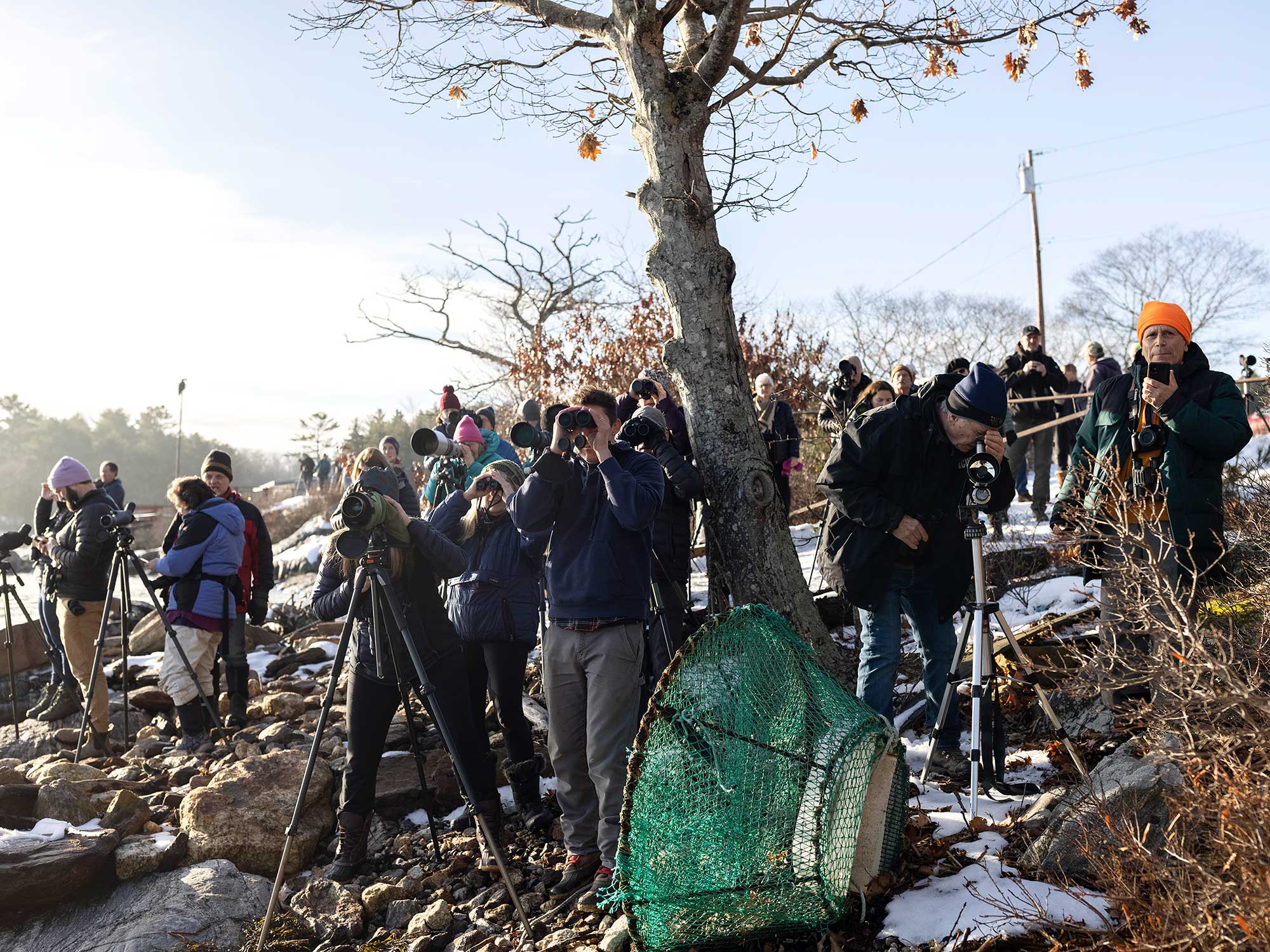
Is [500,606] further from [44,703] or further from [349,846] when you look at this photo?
[44,703]

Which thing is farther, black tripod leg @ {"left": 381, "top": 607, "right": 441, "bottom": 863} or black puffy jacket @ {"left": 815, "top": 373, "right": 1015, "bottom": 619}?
black tripod leg @ {"left": 381, "top": 607, "right": 441, "bottom": 863}

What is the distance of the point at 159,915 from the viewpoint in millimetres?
4406

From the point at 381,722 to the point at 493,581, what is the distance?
87 centimetres

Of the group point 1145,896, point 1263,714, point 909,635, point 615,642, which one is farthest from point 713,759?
point 909,635

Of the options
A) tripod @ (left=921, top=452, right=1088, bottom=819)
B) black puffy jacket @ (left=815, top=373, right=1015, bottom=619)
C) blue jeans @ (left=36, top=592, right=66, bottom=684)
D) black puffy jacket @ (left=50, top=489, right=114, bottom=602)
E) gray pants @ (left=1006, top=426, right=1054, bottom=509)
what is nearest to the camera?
tripod @ (left=921, top=452, right=1088, bottom=819)

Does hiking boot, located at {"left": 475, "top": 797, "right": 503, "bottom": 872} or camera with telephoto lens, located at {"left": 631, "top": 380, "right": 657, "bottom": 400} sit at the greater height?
camera with telephoto lens, located at {"left": 631, "top": 380, "right": 657, "bottom": 400}

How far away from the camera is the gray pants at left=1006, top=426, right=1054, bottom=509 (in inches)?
379

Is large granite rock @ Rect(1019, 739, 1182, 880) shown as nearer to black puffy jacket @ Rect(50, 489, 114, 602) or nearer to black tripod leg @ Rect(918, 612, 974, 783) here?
black tripod leg @ Rect(918, 612, 974, 783)

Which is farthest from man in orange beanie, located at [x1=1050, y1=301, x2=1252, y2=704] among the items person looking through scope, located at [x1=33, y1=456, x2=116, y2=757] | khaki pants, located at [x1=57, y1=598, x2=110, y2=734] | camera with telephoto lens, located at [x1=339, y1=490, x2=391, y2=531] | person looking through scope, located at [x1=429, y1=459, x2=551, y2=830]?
khaki pants, located at [x1=57, y1=598, x2=110, y2=734]

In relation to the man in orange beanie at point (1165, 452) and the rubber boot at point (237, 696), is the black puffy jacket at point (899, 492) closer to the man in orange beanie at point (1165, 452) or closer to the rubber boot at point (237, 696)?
the man in orange beanie at point (1165, 452)

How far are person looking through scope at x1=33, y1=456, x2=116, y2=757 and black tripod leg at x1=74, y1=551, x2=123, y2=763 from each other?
0.08 ft

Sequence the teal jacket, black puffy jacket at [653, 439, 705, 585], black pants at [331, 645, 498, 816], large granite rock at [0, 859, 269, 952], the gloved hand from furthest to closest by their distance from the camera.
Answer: the gloved hand, the teal jacket, black puffy jacket at [653, 439, 705, 585], black pants at [331, 645, 498, 816], large granite rock at [0, 859, 269, 952]

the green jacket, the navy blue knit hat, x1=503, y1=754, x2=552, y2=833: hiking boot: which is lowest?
x1=503, y1=754, x2=552, y2=833: hiking boot

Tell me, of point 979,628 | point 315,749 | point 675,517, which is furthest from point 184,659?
point 979,628
